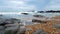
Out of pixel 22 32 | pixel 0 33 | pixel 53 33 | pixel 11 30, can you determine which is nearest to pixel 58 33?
pixel 53 33

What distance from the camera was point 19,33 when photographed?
13195 millimetres

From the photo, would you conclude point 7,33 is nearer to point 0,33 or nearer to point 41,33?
point 0,33

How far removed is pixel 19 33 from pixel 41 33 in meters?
2.21

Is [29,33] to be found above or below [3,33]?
below

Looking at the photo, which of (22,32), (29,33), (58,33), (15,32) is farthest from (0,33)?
(58,33)

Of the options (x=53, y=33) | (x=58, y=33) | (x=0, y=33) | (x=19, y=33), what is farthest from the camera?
(x=53, y=33)

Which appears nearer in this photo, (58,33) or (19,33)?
(19,33)

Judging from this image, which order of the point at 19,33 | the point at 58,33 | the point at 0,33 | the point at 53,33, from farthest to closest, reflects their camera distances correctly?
the point at 53,33, the point at 58,33, the point at 19,33, the point at 0,33

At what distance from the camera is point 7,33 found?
12.5 meters

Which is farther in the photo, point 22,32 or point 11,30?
point 22,32

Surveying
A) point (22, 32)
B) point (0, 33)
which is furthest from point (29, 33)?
point (0, 33)

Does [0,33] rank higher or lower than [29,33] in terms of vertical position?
higher

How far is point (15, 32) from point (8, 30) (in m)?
0.66

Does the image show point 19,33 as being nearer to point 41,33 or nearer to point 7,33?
point 7,33
